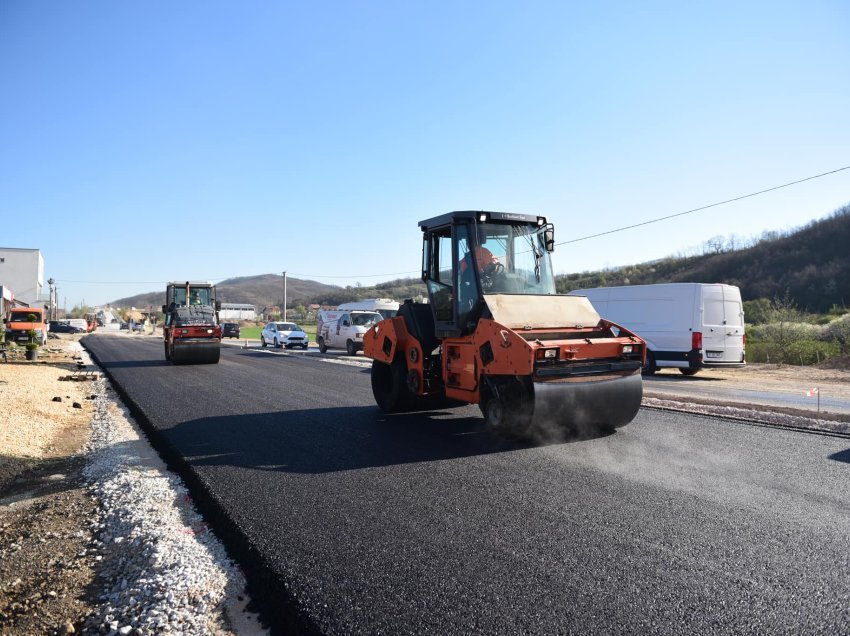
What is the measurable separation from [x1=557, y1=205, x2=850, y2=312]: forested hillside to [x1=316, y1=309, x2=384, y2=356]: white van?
23.4 metres

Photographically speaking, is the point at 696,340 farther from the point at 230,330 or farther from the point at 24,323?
the point at 230,330

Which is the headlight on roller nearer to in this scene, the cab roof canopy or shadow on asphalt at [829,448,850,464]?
the cab roof canopy

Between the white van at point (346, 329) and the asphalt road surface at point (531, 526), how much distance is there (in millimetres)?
17005

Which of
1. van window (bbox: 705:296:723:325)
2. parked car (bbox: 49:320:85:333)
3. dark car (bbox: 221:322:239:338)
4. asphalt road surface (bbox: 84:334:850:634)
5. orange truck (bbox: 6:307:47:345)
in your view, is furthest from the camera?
parked car (bbox: 49:320:85:333)

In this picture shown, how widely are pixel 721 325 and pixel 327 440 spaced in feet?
Answer: 39.9

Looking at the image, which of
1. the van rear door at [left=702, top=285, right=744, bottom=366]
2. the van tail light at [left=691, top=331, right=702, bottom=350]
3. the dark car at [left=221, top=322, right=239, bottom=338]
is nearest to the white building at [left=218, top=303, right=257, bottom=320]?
the dark car at [left=221, top=322, right=239, bottom=338]

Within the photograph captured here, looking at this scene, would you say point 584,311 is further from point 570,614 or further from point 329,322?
point 329,322

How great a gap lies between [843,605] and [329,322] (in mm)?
24489

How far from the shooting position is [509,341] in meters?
6.31

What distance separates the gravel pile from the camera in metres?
3.04

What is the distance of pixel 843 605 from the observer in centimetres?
297

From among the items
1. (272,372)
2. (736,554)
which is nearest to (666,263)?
(272,372)

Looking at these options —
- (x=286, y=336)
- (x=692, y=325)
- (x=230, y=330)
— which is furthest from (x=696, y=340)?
(x=230, y=330)

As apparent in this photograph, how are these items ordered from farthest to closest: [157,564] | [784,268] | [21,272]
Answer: [21,272] < [784,268] < [157,564]
